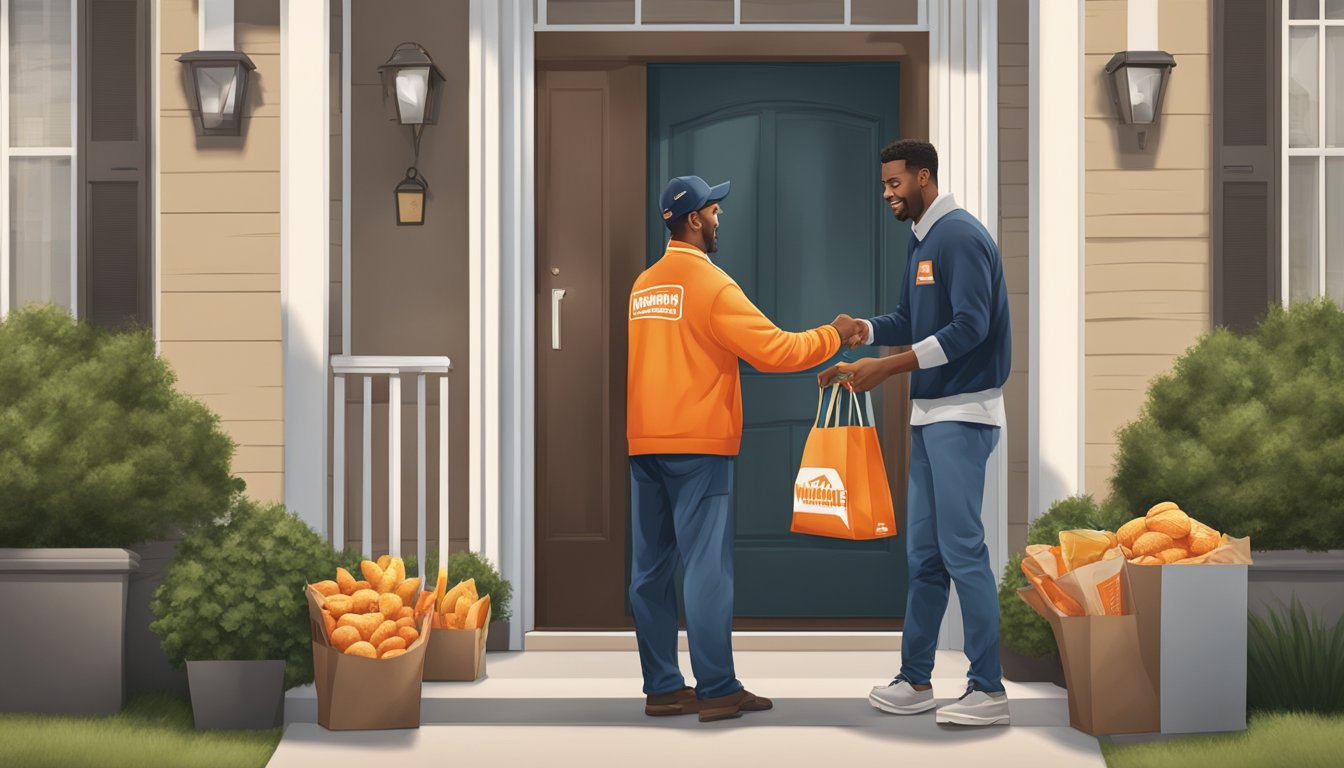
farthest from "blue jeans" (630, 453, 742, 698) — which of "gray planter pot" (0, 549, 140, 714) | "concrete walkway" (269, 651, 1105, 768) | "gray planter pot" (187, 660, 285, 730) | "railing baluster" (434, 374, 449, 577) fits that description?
"gray planter pot" (0, 549, 140, 714)

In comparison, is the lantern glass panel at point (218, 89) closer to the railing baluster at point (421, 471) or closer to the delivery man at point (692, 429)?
the railing baluster at point (421, 471)

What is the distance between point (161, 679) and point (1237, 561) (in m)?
3.51

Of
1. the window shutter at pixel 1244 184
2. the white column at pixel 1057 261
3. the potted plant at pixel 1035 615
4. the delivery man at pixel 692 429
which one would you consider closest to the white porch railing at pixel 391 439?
the delivery man at pixel 692 429

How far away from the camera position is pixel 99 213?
5625 mm

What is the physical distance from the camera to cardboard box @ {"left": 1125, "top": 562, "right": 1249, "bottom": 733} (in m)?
4.35

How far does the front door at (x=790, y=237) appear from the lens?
604 cm

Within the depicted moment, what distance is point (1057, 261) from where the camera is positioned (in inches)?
210

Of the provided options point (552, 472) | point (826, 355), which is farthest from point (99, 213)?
point (826, 355)

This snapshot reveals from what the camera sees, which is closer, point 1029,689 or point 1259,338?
point 1029,689

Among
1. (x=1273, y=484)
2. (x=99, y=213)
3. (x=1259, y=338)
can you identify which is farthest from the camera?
(x=99, y=213)

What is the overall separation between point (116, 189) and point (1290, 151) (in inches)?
178

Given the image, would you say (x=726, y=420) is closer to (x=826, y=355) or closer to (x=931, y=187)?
(x=826, y=355)

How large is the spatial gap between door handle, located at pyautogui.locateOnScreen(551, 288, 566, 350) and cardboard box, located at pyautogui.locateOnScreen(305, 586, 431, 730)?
5.78ft

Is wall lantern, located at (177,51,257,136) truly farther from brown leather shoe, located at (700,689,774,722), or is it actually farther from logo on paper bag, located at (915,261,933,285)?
brown leather shoe, located at (700,689,774,722)
